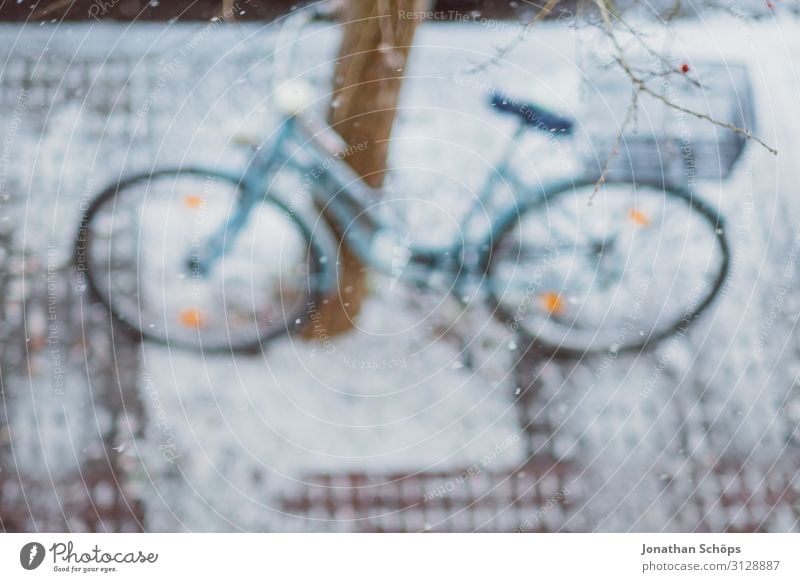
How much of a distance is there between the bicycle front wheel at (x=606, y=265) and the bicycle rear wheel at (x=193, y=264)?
0.21m

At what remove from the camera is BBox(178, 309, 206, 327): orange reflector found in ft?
2.57

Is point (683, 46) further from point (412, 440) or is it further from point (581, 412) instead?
point (412, 440)

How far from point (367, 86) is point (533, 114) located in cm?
18

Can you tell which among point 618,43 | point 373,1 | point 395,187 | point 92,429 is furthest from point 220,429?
point 618,43

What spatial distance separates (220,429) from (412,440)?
20 cm

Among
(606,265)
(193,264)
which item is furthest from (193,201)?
(606,265)

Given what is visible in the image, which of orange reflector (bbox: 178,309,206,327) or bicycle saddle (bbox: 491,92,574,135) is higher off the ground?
bicycle saddle (bbox: 491,92,574,135)

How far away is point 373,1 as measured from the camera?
80cm
